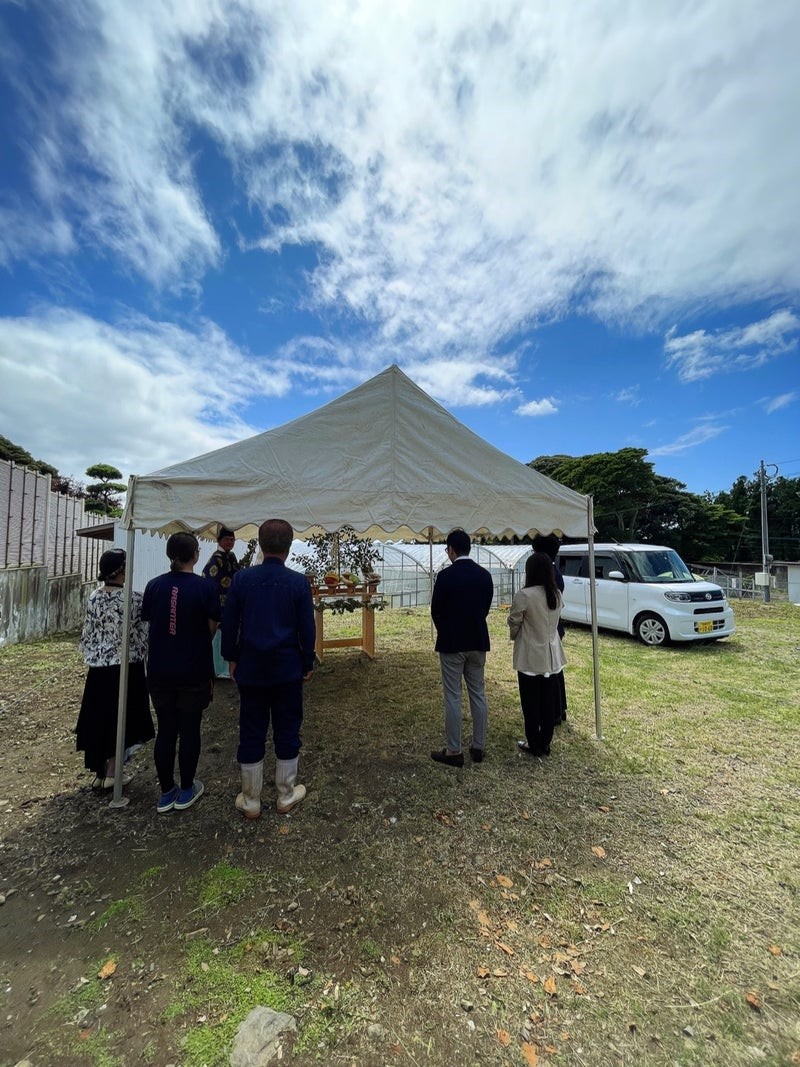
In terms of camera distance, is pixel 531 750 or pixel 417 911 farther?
pixel 531 750

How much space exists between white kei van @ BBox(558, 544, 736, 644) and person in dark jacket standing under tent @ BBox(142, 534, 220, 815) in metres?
8.00

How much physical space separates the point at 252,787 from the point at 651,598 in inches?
325

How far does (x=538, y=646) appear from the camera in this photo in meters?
3.97

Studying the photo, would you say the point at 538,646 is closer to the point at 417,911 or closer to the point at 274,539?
the point at 417,911

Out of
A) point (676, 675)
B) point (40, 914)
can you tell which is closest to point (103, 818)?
point (40, 914)

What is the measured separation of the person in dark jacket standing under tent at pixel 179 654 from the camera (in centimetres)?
307

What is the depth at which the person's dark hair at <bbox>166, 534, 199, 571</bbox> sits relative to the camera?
316 cm

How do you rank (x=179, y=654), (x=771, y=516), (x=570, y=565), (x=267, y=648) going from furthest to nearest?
1. (x=771, y=516)
2. (x=570, y=565)
3. (x=179, y=654)
4. (x=267, y=648)

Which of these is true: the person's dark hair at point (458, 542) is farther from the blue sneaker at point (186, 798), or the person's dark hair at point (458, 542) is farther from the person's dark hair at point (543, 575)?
the blue sneaker at point (186, 798)

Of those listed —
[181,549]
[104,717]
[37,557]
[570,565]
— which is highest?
[37,557]

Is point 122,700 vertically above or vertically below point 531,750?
above

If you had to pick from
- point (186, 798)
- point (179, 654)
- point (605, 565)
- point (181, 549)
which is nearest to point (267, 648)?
point (179, 654)

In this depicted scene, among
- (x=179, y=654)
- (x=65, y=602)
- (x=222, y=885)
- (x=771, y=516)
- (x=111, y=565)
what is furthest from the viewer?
(x=771, y=516)

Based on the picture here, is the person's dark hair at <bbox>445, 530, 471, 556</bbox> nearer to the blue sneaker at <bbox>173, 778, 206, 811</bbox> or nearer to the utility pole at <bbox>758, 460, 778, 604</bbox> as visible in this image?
the blue sneaker at <bbox>173, 778, 206, 811</bbox>
